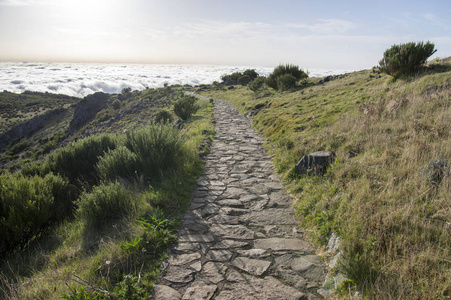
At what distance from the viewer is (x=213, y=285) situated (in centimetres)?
267

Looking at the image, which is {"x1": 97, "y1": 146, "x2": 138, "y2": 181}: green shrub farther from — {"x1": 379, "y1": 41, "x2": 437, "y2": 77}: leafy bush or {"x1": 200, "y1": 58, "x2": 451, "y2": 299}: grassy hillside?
{"x1": 379, "y1": 41, "x2": 437, "y2": 77}: leafy bush

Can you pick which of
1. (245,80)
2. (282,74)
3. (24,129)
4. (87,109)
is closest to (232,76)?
(245,80)

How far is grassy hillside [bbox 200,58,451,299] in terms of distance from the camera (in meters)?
2.21

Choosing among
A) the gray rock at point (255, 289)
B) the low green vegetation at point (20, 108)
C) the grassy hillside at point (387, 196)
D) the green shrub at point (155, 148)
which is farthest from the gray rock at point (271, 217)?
the low green vegetation at point (20, 108)

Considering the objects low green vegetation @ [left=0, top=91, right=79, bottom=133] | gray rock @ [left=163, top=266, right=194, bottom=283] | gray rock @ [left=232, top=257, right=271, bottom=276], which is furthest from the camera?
low green vegetation @ [left=0, top=91, right=79, bottom=133]

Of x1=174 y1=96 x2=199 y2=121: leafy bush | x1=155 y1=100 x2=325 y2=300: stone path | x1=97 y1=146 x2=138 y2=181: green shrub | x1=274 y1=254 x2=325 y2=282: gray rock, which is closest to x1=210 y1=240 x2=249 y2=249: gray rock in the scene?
x1=155 y1=100 x2=325 y2=300: stone path

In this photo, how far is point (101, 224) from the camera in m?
3.92

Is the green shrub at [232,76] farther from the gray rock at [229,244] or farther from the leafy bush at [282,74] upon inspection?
the gray rock at [229,244]

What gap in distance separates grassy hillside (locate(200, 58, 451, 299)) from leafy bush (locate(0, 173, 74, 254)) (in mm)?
4732

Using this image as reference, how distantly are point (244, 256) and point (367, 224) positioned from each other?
1.59m

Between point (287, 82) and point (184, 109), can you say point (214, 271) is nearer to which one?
point (184, 109)

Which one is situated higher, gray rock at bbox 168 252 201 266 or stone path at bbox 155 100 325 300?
stone path at bbox 155 100 325 300

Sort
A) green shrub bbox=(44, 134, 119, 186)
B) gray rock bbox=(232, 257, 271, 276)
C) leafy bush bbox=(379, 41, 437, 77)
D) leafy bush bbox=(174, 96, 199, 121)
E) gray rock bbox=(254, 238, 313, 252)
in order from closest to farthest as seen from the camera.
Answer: gray rock bbox=(232, 257, 271, 276) → gray rock bbox=(254, 238, 313, 252) → green shrub bbox=(44, 134, 119, 186) → leafy bush bbox=(379, 41, 437, 77) → leafy bush bbox=(174, 96, 199, 121)

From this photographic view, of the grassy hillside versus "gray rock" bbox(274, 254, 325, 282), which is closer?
the grassy hillside
